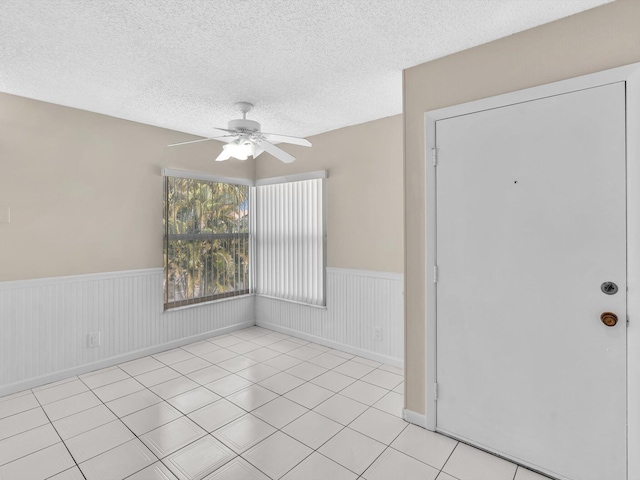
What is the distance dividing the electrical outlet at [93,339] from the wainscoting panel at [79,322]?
0.11 ft

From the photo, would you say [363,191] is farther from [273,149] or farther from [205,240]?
[205,240]

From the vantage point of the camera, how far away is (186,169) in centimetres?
396

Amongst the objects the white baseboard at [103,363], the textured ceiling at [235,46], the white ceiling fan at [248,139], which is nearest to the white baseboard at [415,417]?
the white ceiling fan at [248,139]

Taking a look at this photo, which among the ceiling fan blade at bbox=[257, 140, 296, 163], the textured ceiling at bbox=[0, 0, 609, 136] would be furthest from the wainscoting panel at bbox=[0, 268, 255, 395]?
the ceiling fan blade at bbox=[257, 140, 296, 163]

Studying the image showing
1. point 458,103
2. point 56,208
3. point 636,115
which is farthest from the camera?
point 56,208

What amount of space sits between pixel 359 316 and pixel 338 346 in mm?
484

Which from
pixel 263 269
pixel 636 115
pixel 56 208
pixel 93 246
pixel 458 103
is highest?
pixel 458 103

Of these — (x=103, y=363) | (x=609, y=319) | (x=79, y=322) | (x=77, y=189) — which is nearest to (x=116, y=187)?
(x=77, y=189)

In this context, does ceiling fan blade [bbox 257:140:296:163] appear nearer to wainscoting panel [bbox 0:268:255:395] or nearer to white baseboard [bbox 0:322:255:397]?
wainscoting panel [bbox 0:268:255:395]

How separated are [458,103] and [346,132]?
5.62 feet

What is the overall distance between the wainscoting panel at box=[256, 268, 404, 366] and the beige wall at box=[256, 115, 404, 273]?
15 centimetres

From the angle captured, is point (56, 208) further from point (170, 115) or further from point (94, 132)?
point (170, 115)

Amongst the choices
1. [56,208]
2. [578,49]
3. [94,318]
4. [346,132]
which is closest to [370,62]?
[578,49]

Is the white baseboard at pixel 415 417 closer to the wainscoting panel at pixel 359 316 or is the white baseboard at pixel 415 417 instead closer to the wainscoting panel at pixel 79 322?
the wainscoting panel at pixel 359 316
